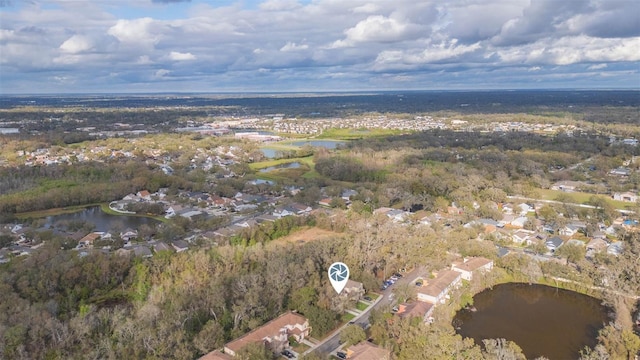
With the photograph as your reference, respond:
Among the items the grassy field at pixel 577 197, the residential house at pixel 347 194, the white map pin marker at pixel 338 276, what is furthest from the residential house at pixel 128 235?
the grassy field at pixel 577 197

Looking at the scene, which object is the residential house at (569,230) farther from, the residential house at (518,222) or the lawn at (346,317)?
the lawn at (346,317)

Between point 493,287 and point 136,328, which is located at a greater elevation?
point 136,328

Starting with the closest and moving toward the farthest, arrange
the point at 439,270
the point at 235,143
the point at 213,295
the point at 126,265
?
1. the point at 213,295
2. the point at 126,265
3. the point at 439,270
4. the point at 235,143

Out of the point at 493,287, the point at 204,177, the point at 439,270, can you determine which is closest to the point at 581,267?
the point at 493,287

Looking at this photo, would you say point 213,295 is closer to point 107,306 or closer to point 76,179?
point 107,306

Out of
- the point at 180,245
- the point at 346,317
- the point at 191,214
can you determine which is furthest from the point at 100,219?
the point at 346,317

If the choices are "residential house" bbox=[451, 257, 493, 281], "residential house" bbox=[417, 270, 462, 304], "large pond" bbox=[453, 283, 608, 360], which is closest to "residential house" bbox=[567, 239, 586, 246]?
"large pond" bbox=[453, 283, 608, 360]

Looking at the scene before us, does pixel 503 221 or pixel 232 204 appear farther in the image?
pixel 232 204
